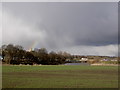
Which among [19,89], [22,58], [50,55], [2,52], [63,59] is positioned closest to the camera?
[19,89]

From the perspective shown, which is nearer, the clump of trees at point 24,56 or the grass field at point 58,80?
the grass field at point 58,80

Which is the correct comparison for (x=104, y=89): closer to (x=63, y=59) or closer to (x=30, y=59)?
(x=30, y=59)

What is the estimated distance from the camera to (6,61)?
112m

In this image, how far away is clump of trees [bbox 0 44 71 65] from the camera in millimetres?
119000

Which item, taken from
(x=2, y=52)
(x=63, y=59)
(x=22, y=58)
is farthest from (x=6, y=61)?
(x=63, y=59)

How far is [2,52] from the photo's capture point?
395 ft

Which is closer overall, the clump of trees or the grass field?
the grass field

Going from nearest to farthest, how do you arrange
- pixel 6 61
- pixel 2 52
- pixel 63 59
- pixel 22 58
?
pixel 6 61
pixel 2 52
pixel 22 58
pixel 63 59

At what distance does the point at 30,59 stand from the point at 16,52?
41.3 feet

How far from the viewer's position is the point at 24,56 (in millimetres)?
133250

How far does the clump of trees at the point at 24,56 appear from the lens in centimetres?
11900

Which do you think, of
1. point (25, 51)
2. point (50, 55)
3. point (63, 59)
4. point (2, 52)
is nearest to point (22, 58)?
point (25, 51)

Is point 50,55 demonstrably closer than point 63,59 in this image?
Yes

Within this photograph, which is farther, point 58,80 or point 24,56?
point 24,56
